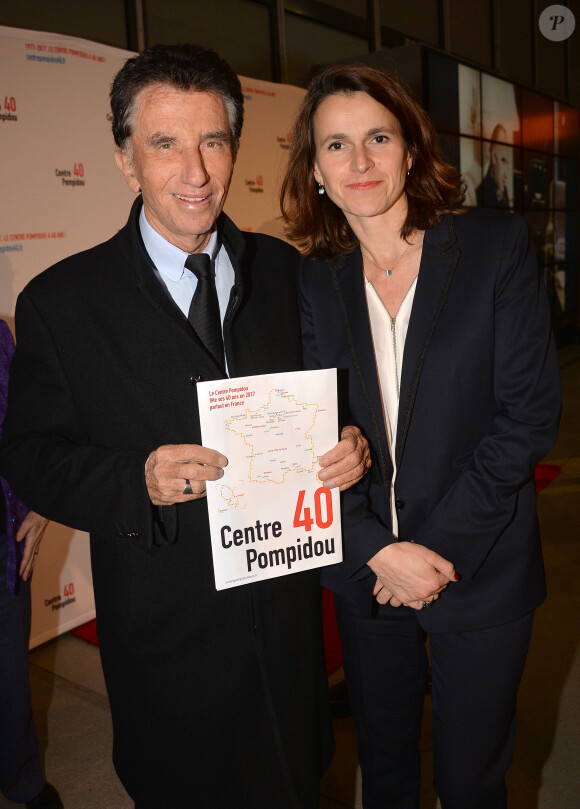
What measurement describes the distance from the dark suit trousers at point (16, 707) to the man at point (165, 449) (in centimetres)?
72

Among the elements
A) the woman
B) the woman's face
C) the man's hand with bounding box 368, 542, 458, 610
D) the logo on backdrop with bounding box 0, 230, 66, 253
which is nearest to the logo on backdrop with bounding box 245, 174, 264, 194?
the logo on backdrop with bounding box 0, 230, 66, 253

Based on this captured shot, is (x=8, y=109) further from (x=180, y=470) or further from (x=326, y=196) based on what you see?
(x=180, y=470)

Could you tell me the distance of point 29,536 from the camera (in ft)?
7.33

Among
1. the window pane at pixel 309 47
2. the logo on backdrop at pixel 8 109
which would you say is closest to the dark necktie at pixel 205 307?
the logo on backdrop at pixel 8 109

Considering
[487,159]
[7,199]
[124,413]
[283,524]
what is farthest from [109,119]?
[487,159]

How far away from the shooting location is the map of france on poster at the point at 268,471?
144 centimetres

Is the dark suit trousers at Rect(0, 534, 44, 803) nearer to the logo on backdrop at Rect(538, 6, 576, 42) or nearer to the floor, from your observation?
the floor

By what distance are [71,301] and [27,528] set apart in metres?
0.95

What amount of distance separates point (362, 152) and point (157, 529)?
1007 mm

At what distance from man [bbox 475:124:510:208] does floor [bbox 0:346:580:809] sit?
568 centimetres

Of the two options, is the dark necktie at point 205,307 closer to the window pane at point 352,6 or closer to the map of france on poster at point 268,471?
the map of france on poster at point 268,471

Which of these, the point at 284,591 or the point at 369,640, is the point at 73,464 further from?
the point at 369,640

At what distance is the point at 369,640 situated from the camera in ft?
6.12

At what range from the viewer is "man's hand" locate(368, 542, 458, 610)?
168cm
